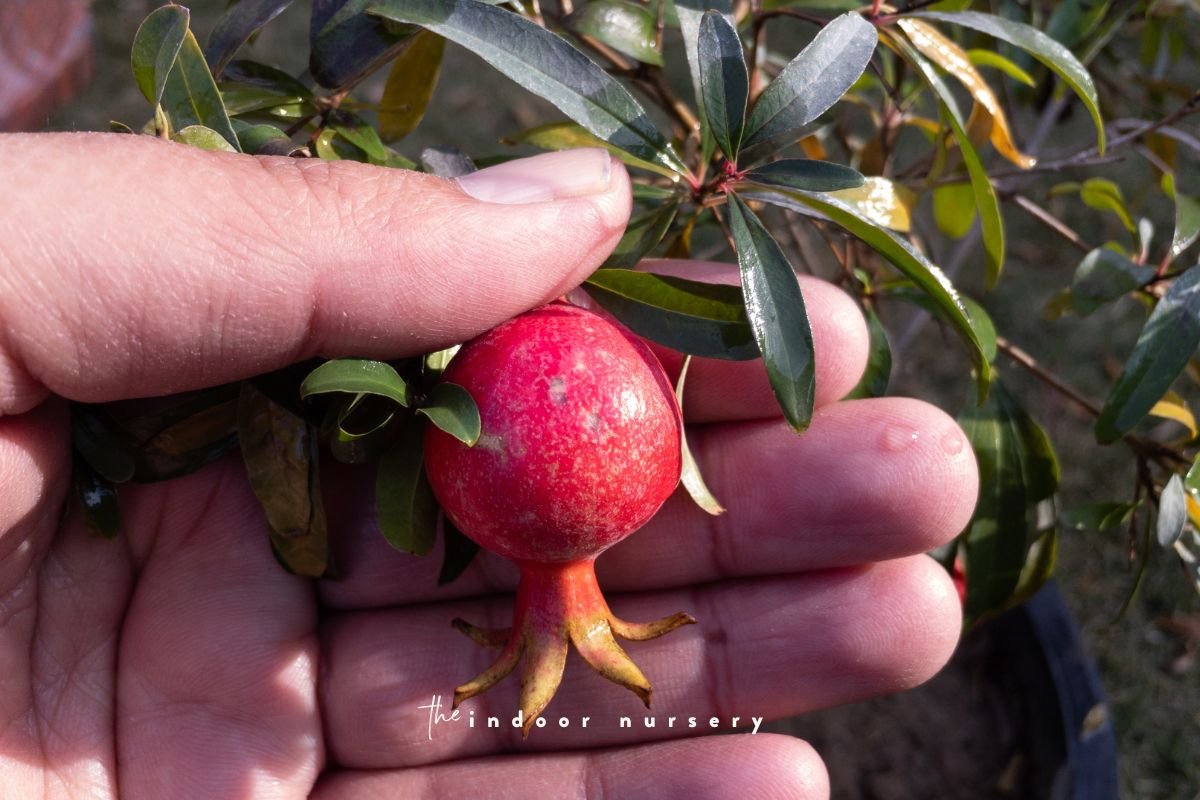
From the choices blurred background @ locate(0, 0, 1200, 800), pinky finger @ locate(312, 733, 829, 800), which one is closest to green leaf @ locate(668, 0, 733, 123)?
blurred background @ locate(0, 0, 1200, 800)

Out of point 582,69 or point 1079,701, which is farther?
point 1079,701

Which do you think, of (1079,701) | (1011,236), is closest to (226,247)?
(1079,701)

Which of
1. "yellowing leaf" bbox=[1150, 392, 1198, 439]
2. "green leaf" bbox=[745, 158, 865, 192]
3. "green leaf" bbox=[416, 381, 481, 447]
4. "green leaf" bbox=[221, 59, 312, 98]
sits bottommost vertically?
"yellowing leaf" bbox=[1150, 392, 1198, 439]

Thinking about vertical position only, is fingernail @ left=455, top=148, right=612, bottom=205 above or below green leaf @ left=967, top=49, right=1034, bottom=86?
below

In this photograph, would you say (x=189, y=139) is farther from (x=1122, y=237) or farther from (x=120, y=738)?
(x=1122, y=237)

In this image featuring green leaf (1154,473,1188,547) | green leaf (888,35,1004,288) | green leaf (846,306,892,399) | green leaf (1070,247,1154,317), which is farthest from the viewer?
green leaf (846,306,892,399)

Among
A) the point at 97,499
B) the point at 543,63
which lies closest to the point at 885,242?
the point at 543,63

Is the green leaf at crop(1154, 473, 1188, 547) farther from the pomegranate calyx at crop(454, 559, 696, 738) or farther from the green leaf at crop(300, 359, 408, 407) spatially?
the green leaf at crop(300, 359, 408, 407)
